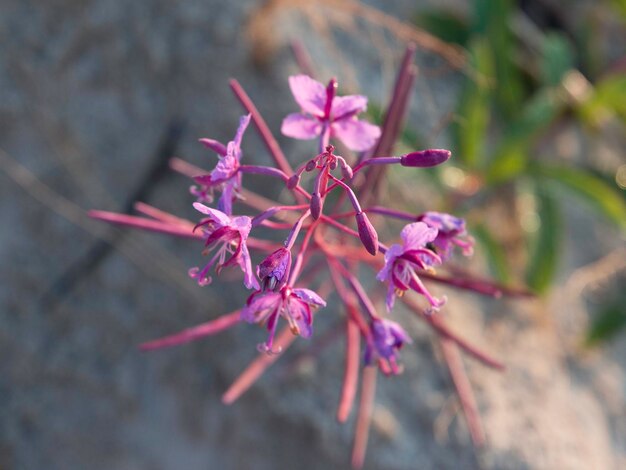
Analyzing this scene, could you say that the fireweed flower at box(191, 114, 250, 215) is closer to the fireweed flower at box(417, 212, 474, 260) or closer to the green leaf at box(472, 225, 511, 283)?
the fireweed flower at box(417, 212, 474, 260)

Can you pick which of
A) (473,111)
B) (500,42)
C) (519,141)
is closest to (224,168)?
(473,111)

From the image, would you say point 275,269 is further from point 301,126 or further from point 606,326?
point 606,326

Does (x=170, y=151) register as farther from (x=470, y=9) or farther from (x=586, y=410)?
(x=586, y=410)

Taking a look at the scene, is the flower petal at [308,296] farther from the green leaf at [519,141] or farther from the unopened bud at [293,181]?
the green leaf at [519,141]

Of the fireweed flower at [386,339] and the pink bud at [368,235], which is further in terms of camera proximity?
the fireweed flower at [386,339]

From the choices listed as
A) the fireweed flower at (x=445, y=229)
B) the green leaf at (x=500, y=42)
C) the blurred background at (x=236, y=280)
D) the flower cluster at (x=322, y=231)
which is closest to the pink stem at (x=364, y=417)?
the blurred background at (x=236, y=280)
